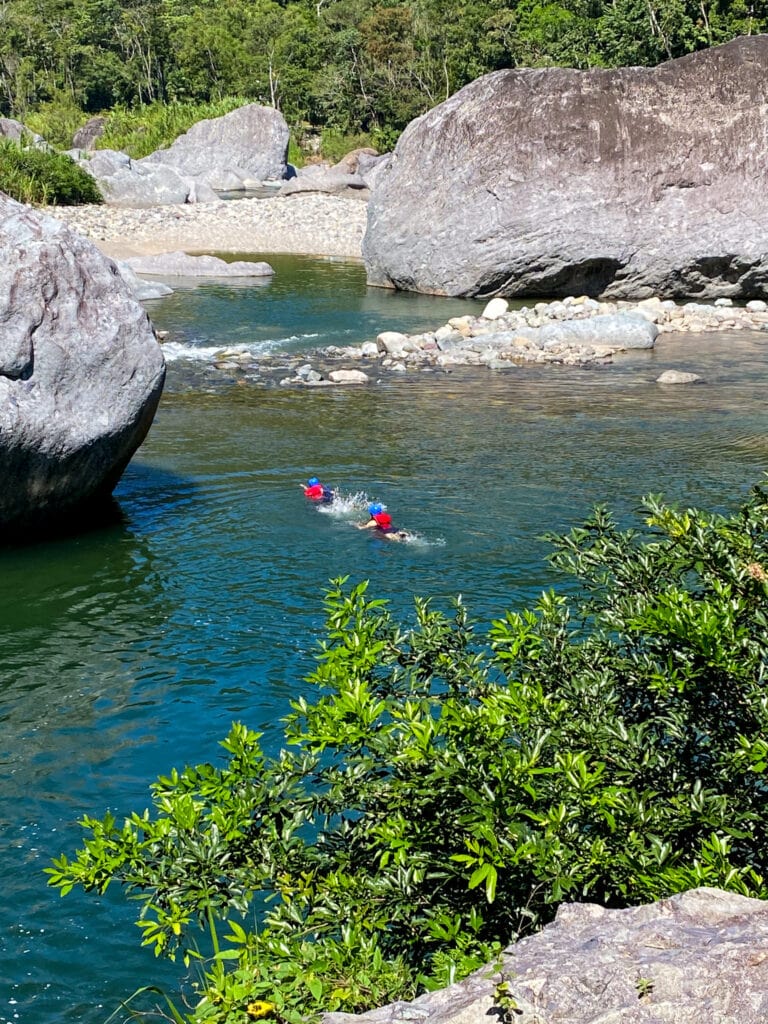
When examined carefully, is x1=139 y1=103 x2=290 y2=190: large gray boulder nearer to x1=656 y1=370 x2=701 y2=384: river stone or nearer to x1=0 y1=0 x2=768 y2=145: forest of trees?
x1=0 y1=0 x2=768 y2=145: forest of trees

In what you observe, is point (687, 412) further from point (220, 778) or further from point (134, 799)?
point (220, 778)

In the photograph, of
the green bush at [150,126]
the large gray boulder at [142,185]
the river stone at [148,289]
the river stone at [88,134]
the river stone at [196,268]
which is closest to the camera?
the river stone at [148,289]

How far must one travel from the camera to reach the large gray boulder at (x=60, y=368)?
31.5ft

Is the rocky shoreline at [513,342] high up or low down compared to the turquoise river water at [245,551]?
up

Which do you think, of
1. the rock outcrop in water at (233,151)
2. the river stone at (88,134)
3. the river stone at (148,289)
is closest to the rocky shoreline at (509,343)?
the river stone at (148,289)

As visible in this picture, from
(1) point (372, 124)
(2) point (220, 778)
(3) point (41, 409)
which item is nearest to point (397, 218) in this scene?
(3) point (41, 409)

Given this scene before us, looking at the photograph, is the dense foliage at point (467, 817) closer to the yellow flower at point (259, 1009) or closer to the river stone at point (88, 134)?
the yellow flower at point (259, 1009)

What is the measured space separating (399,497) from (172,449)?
3.48 meters

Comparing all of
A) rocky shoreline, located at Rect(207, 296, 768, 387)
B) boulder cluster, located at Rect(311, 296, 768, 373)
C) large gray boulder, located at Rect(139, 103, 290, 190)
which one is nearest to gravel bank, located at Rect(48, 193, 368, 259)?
boulder cluster, located at Rect(311, 296, 768, 373)

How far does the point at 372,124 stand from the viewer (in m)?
65.6

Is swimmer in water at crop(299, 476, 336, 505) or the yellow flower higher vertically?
the yellow flower

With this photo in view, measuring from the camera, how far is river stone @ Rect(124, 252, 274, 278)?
28.9m

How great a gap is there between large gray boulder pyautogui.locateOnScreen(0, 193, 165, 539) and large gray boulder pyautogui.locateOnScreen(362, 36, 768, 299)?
600 inches

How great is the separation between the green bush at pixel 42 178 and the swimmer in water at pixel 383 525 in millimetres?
28426
